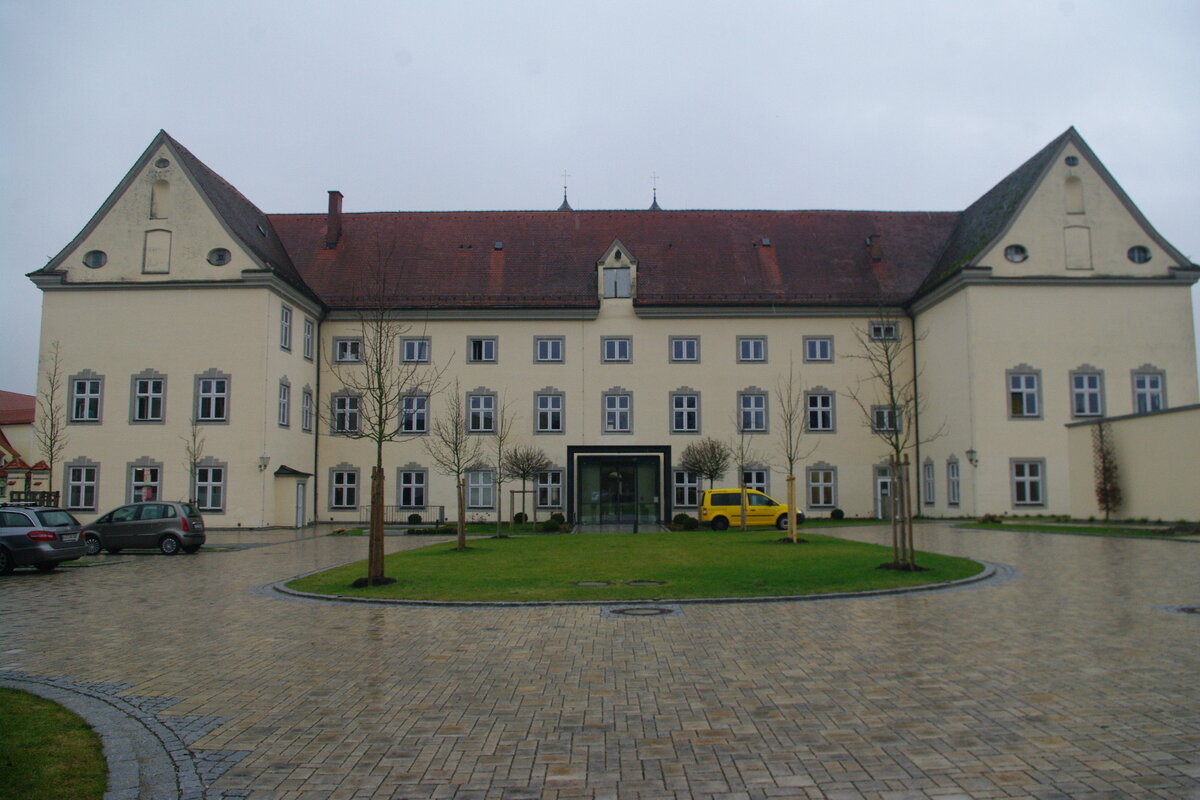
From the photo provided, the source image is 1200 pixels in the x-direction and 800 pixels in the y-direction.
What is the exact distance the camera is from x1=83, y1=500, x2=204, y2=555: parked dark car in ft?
80.6

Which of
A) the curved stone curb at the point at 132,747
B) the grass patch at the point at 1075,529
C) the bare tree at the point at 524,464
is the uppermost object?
the bare tree at the point at 524,464

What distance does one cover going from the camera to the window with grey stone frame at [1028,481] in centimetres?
3428

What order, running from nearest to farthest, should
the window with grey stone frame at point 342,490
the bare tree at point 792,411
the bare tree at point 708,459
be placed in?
the bare tree at point 708,459 < the bare tree at point 792,411 < the window with grey stone frame at point 342,490

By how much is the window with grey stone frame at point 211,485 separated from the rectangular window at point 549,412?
12843 millimetres

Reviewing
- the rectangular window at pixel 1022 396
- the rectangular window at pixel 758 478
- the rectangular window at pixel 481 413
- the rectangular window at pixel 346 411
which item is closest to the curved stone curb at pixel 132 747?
the rectangular window at pixel 481 413

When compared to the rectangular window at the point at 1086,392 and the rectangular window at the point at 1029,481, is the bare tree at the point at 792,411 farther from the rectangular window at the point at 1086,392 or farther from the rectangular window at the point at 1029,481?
the rectangular window at the point at 1086,392

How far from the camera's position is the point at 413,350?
40.8 metres

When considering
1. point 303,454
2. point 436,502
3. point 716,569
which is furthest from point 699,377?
point 716,569

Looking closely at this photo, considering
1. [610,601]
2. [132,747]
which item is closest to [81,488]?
[610,601]

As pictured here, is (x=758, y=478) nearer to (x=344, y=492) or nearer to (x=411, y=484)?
(x=411, y=484)

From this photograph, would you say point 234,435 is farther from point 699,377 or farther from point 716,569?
point 716,569

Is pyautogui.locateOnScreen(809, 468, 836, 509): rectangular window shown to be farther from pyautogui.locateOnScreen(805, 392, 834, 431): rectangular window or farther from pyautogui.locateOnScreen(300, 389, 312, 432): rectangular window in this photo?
pyautogui.locateOnScreen(300, 389, 312, 432): rectangular window

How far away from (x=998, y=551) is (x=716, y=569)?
741cm

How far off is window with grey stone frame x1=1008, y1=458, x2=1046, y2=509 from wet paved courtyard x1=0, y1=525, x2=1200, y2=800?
21081 mm
